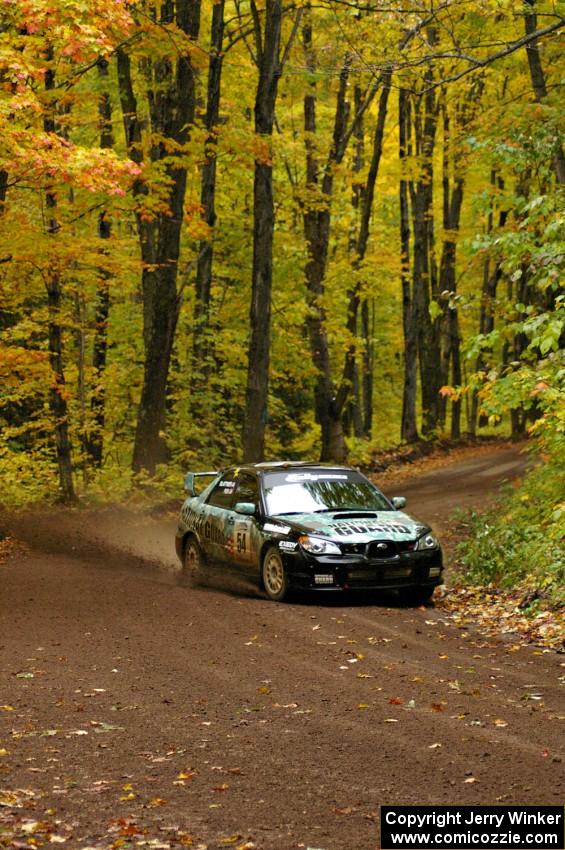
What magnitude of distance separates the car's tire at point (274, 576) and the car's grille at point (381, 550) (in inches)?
40.7

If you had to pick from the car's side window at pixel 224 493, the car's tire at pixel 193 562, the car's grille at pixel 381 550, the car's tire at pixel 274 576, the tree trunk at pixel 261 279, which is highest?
the tree trunk at pixel 261 279

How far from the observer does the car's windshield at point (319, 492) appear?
43.2 ft

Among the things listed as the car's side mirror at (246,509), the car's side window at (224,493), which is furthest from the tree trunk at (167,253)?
the car's side mirror at (246,509)

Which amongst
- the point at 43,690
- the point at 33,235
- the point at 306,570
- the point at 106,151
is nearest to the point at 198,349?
the point at 33,235

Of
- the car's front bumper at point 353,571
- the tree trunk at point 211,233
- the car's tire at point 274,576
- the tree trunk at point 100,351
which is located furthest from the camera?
the tree trunk at point 100,351

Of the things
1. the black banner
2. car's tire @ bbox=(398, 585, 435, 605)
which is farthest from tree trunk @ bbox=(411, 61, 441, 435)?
the black banner

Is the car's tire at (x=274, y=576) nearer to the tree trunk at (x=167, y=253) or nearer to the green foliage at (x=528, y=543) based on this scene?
the green foliage at (x=528, y=543)

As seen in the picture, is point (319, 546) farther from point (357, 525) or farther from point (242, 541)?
point (242, 541)

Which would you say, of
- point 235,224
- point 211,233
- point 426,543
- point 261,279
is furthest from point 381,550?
point 235,224

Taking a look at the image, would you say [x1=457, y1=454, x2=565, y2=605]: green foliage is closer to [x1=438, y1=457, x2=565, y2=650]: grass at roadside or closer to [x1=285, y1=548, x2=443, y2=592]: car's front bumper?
[x1=438, y1=457, x2=565, y2=650]: grass at roadside

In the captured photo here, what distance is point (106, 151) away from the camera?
14156 millimetres

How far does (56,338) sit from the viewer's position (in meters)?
22.0

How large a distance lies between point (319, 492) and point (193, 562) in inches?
98.1

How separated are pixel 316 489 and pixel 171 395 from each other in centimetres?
1450
